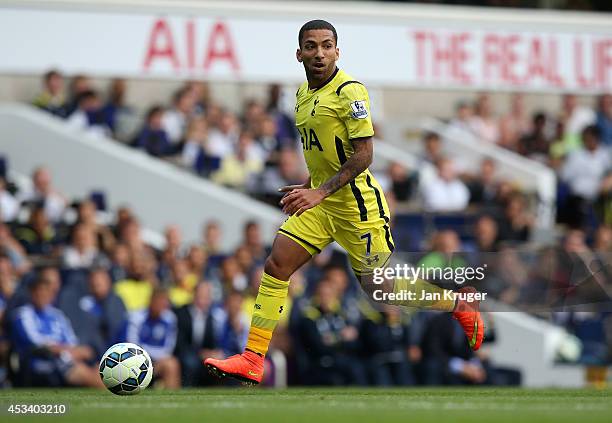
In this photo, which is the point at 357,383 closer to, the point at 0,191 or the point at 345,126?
the point at 0,191

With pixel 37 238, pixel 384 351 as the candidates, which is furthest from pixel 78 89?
pixel 384 351

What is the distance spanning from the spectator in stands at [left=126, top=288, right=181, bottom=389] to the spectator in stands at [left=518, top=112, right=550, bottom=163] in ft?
29.8

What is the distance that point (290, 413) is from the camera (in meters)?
8.32

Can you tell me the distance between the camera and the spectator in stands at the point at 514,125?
22.4 m

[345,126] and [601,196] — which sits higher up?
[345,126]

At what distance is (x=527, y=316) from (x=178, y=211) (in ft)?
16.1

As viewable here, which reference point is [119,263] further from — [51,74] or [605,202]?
[605,202]

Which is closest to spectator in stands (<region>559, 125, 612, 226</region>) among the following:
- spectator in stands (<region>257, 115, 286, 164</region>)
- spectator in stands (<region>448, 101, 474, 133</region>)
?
spectator in stands (<region>448, 101, 474, 133</region>)

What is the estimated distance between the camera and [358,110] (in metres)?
9.53

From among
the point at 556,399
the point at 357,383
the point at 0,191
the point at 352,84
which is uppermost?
the point at 352,84

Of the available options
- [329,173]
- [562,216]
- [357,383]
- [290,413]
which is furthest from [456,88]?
[290,413]

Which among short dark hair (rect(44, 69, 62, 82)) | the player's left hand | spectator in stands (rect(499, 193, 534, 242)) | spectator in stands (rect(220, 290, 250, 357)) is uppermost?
short dark hair (rect(44, 69, 62, 82))

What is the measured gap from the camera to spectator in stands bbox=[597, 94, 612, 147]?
72.2ft

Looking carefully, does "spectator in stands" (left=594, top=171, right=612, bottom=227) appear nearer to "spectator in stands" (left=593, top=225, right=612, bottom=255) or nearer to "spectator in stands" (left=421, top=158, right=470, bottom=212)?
"spectator in stands" (left=593, top=225, right=612, bottom=255)
